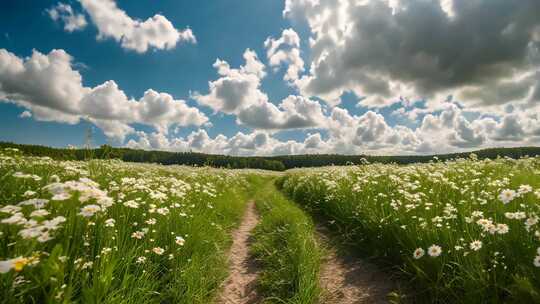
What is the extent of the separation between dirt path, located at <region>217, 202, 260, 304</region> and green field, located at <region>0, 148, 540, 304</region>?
0.14 m

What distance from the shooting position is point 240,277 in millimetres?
5035

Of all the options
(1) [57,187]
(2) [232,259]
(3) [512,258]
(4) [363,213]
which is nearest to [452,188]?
(4) [363,213]

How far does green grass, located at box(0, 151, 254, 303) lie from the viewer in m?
2.27

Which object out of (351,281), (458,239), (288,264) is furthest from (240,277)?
(458,239)

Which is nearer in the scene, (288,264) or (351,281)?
(351,281)

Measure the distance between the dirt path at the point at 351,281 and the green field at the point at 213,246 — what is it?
171mm

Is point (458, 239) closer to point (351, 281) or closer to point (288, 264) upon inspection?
point (351, 281)

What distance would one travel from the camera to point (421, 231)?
15.0ft

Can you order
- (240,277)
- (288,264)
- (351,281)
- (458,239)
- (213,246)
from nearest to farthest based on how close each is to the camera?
(458,239)
(351,281)
(288,264)
(240,277)
(213,246)

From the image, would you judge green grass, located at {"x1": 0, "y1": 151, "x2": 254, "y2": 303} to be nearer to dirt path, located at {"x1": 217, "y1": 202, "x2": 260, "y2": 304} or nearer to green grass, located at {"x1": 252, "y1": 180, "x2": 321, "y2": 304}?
dirt path, located at {"x1": 217, "y1": 202, "x2": 260, "y2": 304}

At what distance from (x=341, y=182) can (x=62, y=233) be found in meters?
8.31

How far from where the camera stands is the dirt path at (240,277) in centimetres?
432

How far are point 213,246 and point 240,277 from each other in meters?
1.00

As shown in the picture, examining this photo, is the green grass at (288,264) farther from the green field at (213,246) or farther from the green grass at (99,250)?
the green grass at (99,250)
